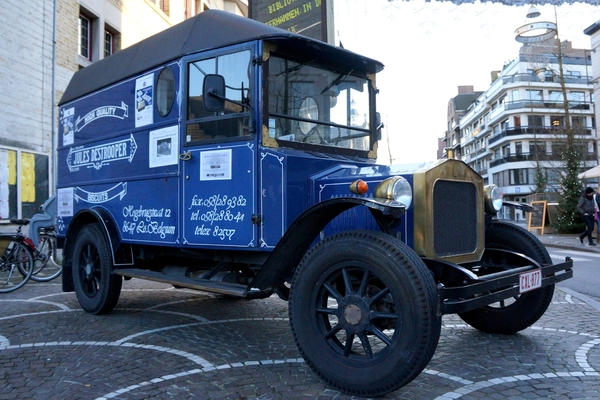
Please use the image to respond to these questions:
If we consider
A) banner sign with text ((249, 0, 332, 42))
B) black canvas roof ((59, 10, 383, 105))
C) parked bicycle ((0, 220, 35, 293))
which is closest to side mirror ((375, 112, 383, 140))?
black canvas roof ((59, 10, 383, 105))

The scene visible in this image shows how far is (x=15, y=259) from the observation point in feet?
27.2

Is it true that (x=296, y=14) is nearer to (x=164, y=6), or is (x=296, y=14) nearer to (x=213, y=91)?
(x=213, y=91)

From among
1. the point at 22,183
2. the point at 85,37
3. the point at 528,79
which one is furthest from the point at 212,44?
the point at 528,79

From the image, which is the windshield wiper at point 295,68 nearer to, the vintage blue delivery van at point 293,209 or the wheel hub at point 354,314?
the vintage blue delivery van at point 293,209

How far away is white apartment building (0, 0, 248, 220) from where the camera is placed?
39.5 feet

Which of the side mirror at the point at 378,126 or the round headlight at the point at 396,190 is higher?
the side mirror at the point at 378,126

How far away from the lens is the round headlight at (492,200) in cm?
436

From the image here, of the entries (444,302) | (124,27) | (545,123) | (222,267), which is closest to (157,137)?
(222,267)

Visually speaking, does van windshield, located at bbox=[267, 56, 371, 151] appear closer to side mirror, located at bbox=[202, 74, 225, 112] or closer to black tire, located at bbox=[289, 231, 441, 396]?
side mirror, located at bbox=[202, 74, 225, 112]

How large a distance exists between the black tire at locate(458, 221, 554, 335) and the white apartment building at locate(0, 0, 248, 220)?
1095cm

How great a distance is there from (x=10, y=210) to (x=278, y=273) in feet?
34.4

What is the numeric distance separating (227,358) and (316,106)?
2.22 meters

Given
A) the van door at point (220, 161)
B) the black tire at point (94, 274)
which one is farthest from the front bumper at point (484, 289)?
the black tire at point (94, 274)

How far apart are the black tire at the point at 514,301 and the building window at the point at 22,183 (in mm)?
10963
